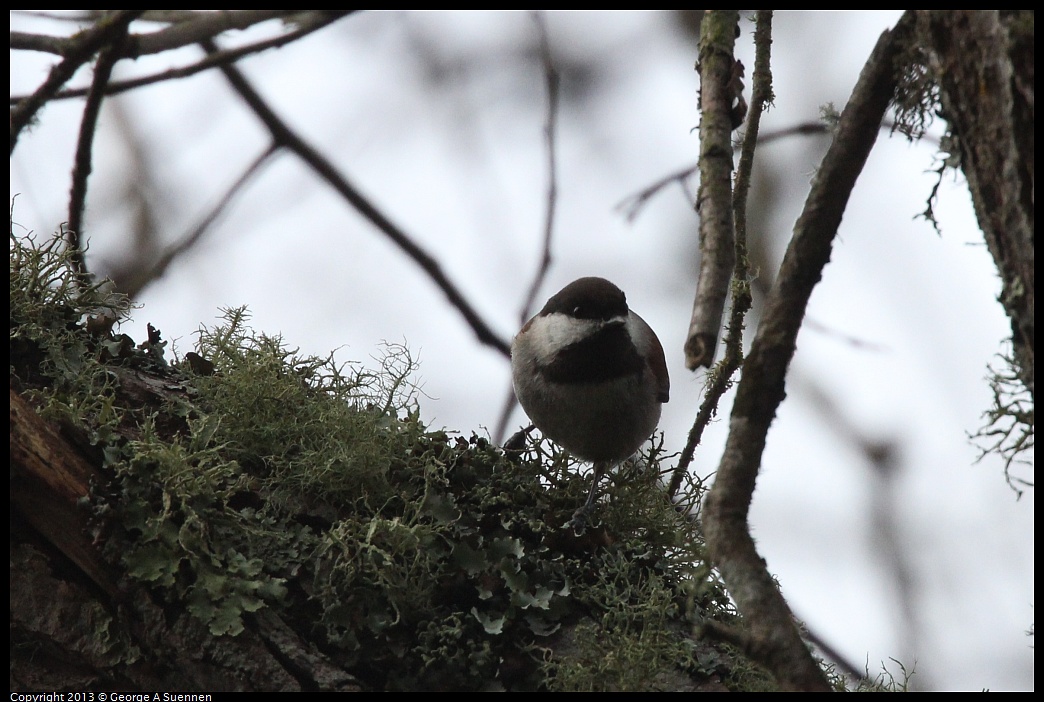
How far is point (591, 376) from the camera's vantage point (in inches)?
133

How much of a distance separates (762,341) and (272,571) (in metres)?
1.13

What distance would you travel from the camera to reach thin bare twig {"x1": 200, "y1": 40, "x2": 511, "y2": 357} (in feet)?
11.8

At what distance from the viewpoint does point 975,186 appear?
4.77 ft

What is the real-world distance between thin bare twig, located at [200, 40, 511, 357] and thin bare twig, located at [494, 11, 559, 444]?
25 centimetres

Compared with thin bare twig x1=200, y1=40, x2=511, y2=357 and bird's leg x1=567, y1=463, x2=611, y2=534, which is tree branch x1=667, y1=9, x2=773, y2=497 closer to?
bird's leg x1=567, y1=463, x2=611, y2=534

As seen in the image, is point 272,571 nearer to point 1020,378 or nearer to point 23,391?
point 23,391

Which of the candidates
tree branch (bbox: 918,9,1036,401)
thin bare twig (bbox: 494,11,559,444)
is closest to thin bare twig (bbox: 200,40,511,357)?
thin bare twig (bbox: 494,11,559,444)

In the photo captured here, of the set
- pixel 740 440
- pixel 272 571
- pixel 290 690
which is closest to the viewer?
pixel 740 440

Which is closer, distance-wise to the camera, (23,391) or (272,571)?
(272,571)

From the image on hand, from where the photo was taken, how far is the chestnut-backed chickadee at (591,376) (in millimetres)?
3359

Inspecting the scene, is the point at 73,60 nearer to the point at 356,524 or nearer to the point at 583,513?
the point at 356,524

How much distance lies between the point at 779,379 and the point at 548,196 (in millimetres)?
2356

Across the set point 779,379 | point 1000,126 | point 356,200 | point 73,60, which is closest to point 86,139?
point 73,60
